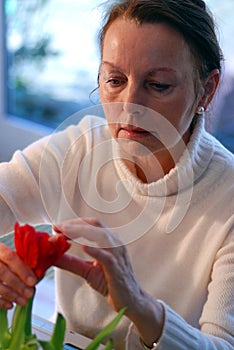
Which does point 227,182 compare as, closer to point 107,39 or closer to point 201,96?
point 201,96

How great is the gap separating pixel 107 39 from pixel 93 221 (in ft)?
1.05

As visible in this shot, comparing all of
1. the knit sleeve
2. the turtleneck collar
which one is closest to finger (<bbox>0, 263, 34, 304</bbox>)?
the knit sleeve

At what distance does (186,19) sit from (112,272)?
39 cm

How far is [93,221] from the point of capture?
2.13ft

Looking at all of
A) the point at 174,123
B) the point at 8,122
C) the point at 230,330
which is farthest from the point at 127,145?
the point at 8,122

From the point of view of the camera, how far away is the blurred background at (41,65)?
225 cm

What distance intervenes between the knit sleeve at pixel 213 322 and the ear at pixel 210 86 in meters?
0.22

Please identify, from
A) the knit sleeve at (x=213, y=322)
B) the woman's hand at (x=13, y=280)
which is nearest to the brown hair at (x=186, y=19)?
the knit sleeve at (x=213, y=322)

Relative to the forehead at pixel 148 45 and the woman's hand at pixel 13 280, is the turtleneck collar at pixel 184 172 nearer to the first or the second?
the forehead at pixel 148 45

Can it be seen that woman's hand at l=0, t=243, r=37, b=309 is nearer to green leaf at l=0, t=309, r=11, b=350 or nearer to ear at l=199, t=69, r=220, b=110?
green leaf at l=0, t=309, r=11, b=350

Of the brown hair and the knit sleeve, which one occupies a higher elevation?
the brown hair

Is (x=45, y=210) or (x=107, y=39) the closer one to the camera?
(x=107, y=39)

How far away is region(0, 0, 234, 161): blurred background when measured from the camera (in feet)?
7.38

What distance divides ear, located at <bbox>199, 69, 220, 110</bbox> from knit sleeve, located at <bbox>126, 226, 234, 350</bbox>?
0.22 m
